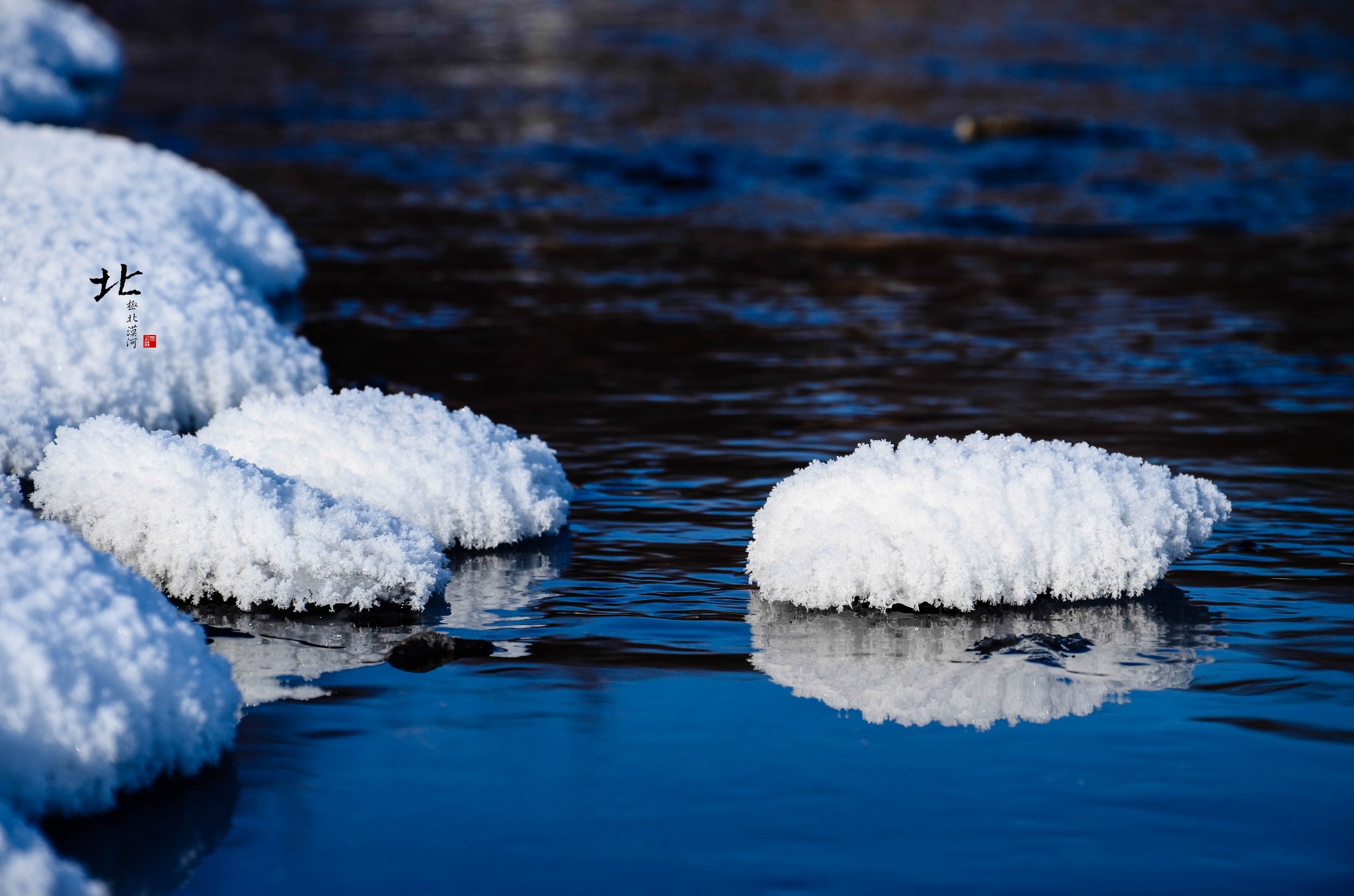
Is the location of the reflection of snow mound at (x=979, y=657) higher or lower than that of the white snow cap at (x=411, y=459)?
lower

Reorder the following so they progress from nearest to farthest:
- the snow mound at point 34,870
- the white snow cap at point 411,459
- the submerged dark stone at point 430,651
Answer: the snow mound at point 34,870
the submerged dark stone at point 430,651
the white snow cap at point 411,459

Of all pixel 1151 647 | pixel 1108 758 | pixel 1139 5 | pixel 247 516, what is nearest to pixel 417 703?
pixel 247 516

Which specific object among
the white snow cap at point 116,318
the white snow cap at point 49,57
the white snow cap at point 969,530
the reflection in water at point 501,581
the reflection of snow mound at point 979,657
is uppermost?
the white snow cap at point 49,57

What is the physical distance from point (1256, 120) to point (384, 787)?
17.9m

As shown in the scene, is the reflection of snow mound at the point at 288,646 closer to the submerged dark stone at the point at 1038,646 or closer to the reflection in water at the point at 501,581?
the reflection in water at the point at 501,581

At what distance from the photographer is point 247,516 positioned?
192 inches

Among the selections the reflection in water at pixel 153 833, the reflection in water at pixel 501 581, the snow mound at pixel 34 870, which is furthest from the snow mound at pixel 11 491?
the snow mound at pixel 34 870

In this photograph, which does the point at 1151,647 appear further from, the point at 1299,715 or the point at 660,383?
the point at 660,383

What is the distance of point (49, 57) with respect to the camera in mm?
20359

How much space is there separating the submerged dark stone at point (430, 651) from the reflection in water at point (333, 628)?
0.19ft

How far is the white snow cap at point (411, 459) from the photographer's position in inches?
217

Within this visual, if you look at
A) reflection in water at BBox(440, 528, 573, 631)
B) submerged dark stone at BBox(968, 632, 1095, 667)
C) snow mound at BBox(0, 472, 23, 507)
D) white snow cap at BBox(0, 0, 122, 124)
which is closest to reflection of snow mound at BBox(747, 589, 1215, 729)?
submerged dark stone at BBox(968, 632, 1095, 667)

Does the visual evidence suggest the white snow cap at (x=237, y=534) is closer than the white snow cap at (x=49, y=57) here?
Yes

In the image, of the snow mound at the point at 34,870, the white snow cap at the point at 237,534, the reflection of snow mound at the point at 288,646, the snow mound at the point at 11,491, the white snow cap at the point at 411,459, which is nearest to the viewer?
the snow mound at the point at 34,870
